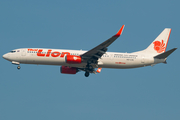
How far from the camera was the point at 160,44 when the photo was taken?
196ft

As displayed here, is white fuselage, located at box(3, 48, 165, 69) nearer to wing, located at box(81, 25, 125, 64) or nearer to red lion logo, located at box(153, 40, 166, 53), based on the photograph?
wing, located at box(81, 25, 125, 64)

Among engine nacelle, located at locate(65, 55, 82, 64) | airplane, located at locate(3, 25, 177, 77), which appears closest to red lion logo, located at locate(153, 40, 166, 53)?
airplane, located at locate(3, 25, 177, 77)

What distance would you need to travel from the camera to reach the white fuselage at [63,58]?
52.8m

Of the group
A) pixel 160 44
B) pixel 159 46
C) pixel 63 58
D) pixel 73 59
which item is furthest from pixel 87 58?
pixel 160 44

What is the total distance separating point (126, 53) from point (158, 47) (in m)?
7.68

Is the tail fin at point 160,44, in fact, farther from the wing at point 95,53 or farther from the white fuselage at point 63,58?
Result: the wing at point 95,53

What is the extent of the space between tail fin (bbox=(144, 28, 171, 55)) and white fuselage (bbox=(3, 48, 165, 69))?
119 inches

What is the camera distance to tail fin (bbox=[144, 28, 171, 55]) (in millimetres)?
58688

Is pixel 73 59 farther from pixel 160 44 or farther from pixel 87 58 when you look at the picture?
pixel 160 44

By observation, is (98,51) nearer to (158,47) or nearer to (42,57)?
(42,57)

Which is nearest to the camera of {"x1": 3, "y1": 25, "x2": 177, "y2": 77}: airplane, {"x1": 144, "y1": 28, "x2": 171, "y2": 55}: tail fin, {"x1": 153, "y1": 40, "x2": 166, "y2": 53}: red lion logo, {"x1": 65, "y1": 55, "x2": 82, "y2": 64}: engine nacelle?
{"x1": 65, "y1": 55, "x2": 82, "y2": 64}: engine nacelle

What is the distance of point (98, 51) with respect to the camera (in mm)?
52000

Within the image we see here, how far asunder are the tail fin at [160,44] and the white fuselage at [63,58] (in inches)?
119

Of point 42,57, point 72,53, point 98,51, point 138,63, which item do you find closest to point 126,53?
point 138,63
